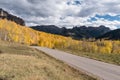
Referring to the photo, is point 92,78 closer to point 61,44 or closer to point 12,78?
point 12,78

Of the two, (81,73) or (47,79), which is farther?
(81,73)

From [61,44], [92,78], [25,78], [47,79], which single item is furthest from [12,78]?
[61,44]

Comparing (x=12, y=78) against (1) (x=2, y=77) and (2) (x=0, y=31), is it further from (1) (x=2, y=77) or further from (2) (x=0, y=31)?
(2) (x=0, y=31)

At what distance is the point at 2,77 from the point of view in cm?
1786

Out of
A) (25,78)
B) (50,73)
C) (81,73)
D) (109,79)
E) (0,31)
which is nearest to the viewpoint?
(25,78)

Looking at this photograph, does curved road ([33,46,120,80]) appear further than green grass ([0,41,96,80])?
Yes

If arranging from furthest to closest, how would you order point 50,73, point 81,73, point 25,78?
point 81,73 < point 50,73 < point 25,78

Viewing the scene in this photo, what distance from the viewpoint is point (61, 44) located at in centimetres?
18450

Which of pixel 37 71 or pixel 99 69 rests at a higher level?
pixel 37 71

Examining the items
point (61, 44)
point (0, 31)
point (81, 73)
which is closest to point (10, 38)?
point (0, 31)

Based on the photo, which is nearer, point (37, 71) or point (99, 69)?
point (37, 71)

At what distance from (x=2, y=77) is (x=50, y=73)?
4.08 m

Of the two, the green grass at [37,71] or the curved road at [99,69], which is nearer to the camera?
the green grass at [37,71]

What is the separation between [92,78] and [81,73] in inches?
111
